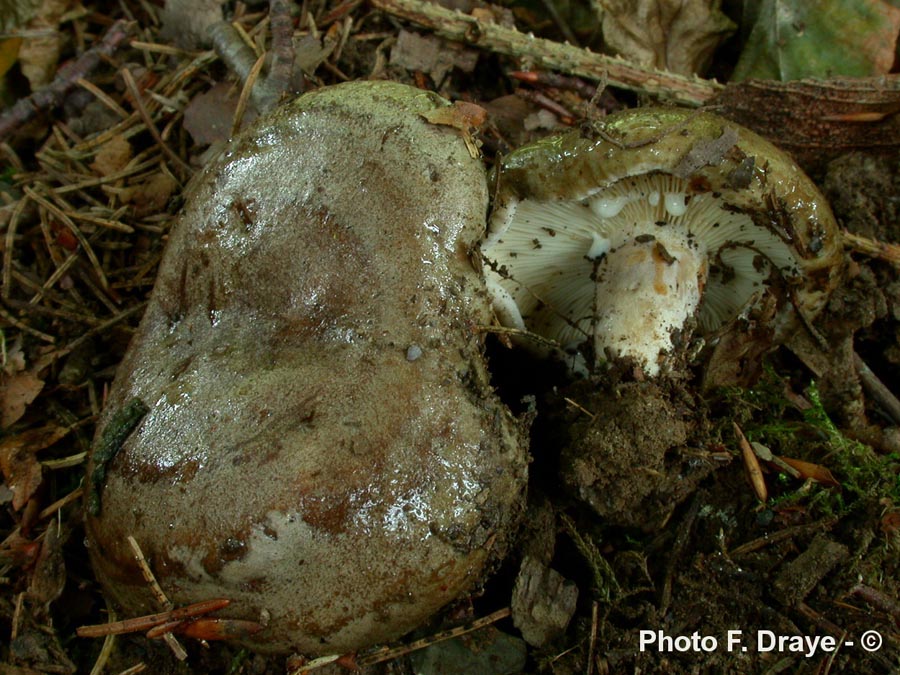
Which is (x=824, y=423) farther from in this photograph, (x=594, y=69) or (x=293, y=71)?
(x=293, y=71)

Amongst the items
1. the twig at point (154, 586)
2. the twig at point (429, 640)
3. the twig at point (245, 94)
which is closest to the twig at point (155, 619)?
the twig at point (154, 586)

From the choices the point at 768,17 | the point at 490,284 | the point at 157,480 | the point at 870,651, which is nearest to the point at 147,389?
the point at 157,480

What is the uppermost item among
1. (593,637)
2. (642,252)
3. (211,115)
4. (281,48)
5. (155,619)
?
(281,48)

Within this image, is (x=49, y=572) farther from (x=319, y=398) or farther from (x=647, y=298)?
(x=647, y=298)

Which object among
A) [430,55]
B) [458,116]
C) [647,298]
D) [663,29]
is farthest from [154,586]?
[663,29]

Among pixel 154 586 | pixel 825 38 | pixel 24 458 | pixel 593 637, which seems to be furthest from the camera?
pixel 825 38

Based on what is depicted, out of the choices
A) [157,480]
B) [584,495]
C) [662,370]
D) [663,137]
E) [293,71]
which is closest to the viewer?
[157,480]

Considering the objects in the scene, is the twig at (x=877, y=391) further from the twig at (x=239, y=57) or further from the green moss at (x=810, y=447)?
the twig at (x=239, y=57)
